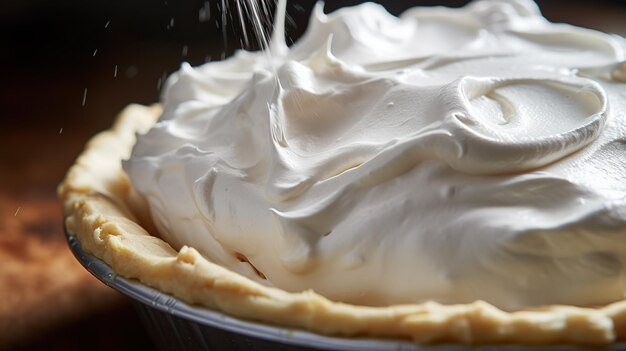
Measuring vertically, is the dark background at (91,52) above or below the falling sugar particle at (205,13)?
below

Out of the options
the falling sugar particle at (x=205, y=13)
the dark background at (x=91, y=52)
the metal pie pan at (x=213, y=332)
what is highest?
the metal pie pan at (x=213, y=332)

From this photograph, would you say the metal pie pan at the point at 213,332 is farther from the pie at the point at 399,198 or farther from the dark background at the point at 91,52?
the dark background at the point at 91,52

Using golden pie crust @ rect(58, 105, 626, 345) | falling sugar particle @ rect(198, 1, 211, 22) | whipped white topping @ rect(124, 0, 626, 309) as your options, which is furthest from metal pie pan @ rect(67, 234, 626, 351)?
falling sugar particle @ rect(198, 1, 211, 22)

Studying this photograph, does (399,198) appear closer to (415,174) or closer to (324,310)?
(415,174)

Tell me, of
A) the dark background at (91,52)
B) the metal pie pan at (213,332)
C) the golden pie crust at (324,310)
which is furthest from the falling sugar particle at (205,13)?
the metal pie pan at (213,332)

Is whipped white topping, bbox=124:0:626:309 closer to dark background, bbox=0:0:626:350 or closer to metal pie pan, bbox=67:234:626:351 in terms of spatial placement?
metal pie pan, bbox=67:234:626:351

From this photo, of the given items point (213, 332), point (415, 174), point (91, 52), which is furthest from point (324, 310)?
point (91, 52)
